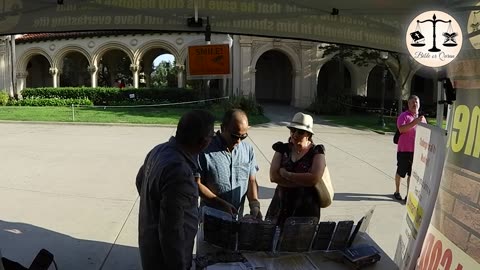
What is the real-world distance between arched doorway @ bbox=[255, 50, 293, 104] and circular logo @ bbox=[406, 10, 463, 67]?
3065cm

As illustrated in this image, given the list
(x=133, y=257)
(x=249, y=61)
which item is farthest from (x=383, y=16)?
(x=249, y=61)

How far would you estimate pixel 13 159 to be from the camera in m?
9.77

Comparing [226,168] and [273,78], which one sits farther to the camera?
[273,78]

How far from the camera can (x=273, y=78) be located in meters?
34.2

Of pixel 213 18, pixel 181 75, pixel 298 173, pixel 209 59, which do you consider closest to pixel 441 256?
pixel 298 173

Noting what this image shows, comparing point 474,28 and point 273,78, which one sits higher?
point 273,78

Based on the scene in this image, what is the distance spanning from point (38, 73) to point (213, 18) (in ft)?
133

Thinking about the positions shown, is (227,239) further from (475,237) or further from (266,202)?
(266,202)

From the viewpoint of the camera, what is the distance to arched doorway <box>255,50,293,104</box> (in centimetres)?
3366

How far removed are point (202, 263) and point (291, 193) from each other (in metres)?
1.21

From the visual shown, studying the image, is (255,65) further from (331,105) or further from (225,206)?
(225,206)

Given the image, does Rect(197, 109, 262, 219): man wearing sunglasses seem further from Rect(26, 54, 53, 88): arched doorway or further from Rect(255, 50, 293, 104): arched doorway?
Rect(26, 54, 53, 88): arched doorway

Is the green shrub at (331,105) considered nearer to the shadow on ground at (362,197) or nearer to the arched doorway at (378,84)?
the arched doorway at (378,84)

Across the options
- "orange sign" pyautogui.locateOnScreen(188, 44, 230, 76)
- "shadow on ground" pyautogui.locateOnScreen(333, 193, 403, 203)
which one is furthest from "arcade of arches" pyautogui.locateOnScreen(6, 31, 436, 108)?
"orange sign" pyautogui.locateOnScreen(188, 44, 230, 76)
